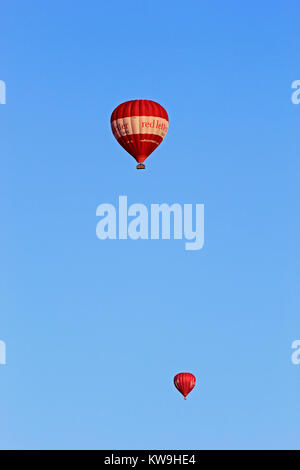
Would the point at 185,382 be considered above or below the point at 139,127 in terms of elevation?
Result: below

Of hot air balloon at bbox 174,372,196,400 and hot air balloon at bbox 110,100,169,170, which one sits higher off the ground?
hot air balloon at bbox 110,100,169,170

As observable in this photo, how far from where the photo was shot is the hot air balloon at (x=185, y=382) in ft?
323

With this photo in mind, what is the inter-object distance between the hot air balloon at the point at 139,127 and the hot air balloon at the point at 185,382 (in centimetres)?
2421

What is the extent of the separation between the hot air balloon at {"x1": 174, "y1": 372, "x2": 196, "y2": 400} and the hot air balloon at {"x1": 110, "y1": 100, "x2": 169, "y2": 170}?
24209 mm

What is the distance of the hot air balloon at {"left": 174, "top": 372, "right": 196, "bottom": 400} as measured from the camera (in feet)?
323

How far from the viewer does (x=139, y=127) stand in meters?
81.8

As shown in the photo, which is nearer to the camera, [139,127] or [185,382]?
[139,127]

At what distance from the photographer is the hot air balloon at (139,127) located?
81750 mm

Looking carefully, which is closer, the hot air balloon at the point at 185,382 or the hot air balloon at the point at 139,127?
the hot air balloon at the point at 139,127

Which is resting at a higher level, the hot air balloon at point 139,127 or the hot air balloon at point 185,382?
the hot air balloon at point 139,127

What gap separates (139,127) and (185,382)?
26.7 m
